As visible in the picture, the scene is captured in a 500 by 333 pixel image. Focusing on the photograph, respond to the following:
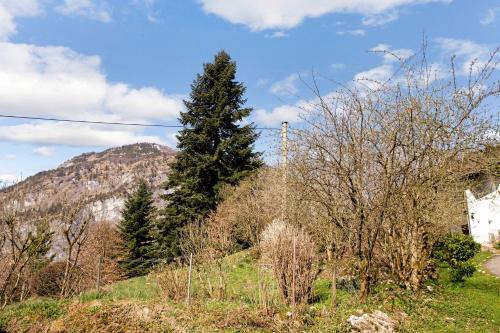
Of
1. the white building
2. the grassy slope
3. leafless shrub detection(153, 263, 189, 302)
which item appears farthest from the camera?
the white building

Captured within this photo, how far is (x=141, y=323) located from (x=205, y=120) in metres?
22.4

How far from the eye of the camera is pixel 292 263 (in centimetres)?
805

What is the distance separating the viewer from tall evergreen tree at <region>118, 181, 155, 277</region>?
3013cm

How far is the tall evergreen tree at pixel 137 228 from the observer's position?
1186 inches

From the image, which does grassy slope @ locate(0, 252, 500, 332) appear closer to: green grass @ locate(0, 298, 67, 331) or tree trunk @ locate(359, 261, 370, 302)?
green grass @ locate(0, 298, 67, 331)

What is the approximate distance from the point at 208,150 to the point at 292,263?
2115 centimetres

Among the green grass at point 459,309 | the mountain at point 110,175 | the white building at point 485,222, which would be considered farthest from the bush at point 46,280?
the white building at point 485,222

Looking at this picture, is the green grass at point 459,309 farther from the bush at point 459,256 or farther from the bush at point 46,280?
the bush at point 46,280

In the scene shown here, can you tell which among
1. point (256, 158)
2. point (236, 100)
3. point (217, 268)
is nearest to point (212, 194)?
point (256, 158)

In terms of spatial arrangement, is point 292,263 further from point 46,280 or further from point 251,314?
point 46,280

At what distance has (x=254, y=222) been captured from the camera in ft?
62.6

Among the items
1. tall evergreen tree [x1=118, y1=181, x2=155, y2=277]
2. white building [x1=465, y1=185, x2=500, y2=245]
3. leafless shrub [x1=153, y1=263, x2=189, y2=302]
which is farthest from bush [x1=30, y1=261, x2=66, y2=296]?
white building [x1=465, y1=185, x2=500, y2=245]

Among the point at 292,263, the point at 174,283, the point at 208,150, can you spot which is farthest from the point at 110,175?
the point at 292,263

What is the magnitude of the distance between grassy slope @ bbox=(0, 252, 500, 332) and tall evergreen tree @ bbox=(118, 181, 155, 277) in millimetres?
22044
